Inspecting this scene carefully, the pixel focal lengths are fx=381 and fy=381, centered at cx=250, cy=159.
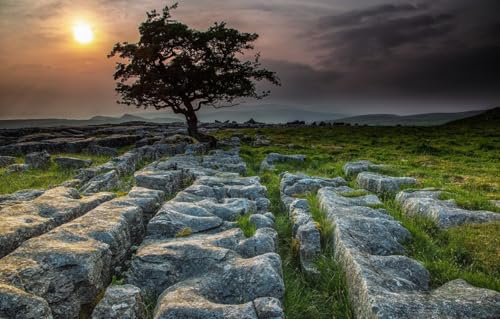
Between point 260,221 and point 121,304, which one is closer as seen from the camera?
point 121,304

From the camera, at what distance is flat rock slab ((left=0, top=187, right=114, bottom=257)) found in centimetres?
827

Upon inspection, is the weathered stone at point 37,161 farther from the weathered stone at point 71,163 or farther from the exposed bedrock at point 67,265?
the exposed bedrock at point 67,265

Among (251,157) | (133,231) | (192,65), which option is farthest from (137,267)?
(192,65)

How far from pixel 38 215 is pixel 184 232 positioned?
12.7 feet

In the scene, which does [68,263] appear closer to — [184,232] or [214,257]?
[214,257]

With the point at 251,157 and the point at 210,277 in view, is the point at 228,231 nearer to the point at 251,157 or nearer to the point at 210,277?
the point at 210,277

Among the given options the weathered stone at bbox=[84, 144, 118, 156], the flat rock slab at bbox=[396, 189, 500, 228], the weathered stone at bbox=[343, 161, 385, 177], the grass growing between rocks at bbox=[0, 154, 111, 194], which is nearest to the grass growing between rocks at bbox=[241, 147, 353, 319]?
the flat rock slab at bbox=[396, 189, 500, 228]

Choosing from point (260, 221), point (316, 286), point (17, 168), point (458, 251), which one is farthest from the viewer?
point (17, 168)

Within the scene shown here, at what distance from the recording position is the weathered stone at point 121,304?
21.0 ft

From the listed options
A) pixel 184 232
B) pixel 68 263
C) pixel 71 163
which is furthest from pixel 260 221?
pixel 71 163

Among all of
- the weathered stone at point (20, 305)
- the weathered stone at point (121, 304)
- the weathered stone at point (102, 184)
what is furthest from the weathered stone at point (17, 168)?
the weathered stone at point (20, 305)

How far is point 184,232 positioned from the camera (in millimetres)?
9914

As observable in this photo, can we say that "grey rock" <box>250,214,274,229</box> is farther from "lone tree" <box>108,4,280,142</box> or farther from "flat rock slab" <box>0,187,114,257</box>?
"lone tree" <box>108,4,280,142</box>

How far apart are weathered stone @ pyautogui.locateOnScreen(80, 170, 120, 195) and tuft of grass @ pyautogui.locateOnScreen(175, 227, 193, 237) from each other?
9.26m
